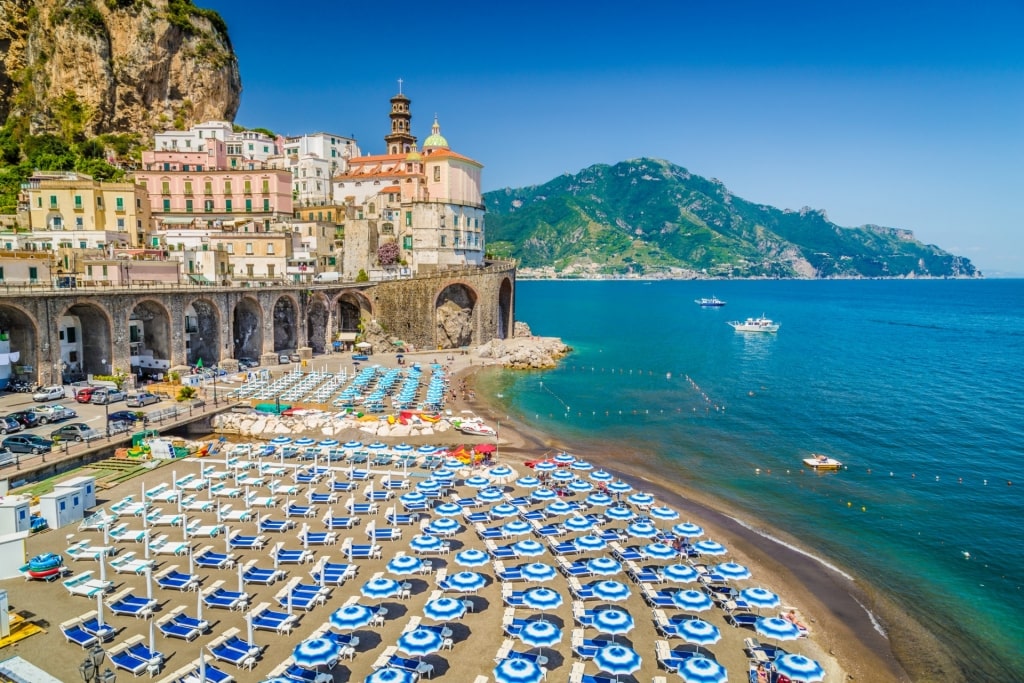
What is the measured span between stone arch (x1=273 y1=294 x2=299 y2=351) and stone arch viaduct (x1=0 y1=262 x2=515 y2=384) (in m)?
0.11

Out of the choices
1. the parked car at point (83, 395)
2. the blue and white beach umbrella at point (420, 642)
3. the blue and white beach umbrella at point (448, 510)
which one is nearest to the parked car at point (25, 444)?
the parked car at point (83, 395)

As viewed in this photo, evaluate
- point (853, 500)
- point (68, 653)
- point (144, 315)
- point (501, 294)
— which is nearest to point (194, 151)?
point (144, 315)

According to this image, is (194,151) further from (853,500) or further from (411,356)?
(853,500)

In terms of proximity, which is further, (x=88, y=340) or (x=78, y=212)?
(x=78, y=212)

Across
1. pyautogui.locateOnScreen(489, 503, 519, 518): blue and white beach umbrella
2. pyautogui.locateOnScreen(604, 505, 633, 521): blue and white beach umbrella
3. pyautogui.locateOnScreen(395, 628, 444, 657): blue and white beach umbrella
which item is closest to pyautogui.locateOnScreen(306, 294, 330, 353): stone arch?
pyautogui.locateOnScreen(489, 503, 519, 518): blue and white beach umbrella

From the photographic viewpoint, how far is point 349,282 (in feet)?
239

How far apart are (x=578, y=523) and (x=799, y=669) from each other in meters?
10.7

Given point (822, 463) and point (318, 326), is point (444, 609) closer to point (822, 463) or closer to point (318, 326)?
point (822, 463)

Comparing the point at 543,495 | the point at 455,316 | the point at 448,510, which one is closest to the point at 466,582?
the point at 448,510

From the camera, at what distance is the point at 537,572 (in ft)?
72.7

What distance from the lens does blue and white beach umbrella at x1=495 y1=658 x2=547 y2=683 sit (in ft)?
53.0

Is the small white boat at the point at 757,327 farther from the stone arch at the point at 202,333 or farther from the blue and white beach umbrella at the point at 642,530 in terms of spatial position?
the blue and white beach umbrella at the point at 642,530

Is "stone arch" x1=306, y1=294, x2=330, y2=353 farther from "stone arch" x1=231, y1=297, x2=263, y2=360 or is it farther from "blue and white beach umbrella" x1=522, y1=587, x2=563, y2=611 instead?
"blue and white beach umbrella" x1=522, y1=587, x2=563, y2=611

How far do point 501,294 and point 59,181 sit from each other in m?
Result: 51.5
